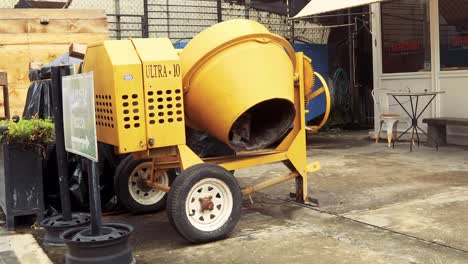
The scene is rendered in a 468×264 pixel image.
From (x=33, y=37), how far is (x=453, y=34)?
655 centimetres

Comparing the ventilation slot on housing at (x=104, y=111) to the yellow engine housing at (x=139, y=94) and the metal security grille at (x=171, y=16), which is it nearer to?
the yellow engine housing at (x=139, y=94)

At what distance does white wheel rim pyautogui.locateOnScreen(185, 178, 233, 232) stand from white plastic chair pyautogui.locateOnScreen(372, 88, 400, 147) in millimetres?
5495

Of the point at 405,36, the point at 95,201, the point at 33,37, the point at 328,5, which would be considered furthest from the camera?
the point at 405,36

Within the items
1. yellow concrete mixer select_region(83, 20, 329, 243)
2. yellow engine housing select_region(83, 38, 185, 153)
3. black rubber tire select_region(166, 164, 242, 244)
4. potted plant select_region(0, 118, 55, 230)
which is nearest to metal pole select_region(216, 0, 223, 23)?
yellow concrete mixer select_region(83, 20, 329, 243)

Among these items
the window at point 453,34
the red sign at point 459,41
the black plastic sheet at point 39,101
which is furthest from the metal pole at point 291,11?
the black plastic sheet at point 39,101

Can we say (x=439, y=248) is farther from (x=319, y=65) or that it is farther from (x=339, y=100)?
(x=339, y=100)

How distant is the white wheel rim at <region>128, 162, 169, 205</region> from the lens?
19.5 ft

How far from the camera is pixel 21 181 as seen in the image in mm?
5402

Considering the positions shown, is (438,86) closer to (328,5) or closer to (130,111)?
(328,5)

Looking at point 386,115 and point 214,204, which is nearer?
point 214,204

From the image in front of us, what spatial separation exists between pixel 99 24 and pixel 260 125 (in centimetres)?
314

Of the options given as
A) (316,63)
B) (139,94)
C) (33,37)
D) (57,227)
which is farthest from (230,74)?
(316,63)

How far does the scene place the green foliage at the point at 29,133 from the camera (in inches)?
204

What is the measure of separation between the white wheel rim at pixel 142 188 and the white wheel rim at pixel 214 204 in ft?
4.15
